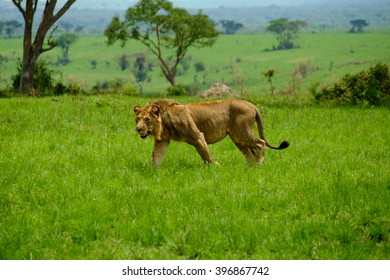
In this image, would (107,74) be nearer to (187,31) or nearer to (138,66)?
(138,66)

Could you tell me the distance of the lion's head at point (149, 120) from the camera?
36.3ft

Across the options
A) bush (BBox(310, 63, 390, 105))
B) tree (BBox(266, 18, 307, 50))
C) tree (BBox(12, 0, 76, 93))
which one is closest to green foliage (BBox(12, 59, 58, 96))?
tree (BBox(12, 0, 76, 93))

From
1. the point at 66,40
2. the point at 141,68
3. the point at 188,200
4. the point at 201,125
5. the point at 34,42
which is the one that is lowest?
the point at 141,68

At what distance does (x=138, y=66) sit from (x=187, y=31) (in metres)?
74.4

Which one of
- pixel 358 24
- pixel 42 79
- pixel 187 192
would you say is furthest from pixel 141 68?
pixel 187 192

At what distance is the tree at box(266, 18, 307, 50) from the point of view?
163 meters

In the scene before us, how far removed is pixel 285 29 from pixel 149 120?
164 metres

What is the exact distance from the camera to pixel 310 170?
37.4ft

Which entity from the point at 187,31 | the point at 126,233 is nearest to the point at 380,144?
the point at 126,233

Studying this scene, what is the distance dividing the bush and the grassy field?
82356mm

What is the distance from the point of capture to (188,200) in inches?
374

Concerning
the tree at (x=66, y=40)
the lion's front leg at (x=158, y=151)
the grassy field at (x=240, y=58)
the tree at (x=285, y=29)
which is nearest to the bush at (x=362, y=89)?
the lion's front leg at (x=158, y=151)

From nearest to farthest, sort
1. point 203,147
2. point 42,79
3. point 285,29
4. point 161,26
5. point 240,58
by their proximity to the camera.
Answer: point 203,147 < point 42,79 < point 161,26 < point 240,58 < point 285,29

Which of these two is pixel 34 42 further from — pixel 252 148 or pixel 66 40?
pixel 66 40
